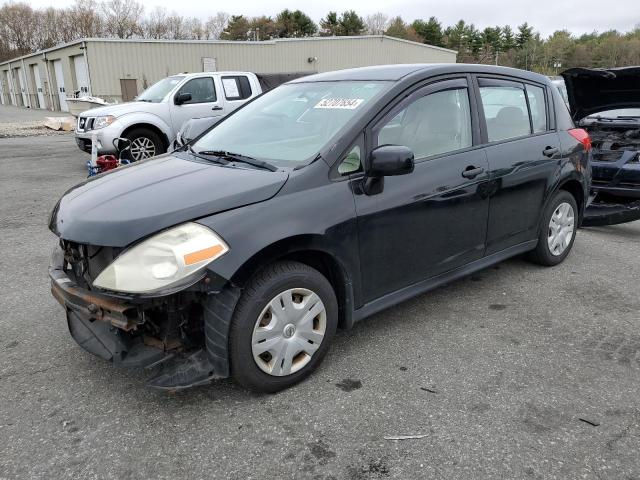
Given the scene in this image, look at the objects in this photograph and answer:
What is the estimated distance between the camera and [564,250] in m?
4.74

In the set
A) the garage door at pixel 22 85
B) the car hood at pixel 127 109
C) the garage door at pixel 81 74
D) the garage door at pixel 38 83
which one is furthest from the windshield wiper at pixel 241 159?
the garage door at pixel 22 85

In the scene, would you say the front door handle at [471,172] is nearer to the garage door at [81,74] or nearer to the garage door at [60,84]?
the garage door at [81,74]

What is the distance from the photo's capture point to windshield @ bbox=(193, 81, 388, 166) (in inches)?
122

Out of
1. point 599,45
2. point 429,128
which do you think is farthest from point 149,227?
point 599,45

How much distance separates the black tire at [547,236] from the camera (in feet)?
14.3

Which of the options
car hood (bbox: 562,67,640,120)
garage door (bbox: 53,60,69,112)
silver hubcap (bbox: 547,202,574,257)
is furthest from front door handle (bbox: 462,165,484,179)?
garage door (bbox: 53,60,69,112)

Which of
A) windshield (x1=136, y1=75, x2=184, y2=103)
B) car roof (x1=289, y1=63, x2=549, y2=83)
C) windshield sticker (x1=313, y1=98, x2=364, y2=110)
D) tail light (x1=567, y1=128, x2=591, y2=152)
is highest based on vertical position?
car roof (x1=289, y1=63, x2=549, y2=83)

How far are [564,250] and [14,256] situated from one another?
512 cm

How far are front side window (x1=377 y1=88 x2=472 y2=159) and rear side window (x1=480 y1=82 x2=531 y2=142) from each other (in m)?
0.24

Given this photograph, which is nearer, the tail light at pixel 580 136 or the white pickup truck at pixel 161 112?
the tail light at pixel 580 136

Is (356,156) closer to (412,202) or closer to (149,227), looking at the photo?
(412,202)

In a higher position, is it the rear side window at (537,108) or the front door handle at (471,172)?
the rear side window at (537,108)

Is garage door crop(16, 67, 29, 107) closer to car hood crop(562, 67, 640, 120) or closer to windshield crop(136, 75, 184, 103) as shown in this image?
windshield crop(136, 75, 184, 103)

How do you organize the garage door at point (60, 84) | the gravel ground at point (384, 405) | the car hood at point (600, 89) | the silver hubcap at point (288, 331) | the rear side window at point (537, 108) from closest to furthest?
the gravel ground at point (384, 405)
the silver hubcap at point (288, 331)
the rear side window at point (537, 108)
the car hood at point (600, 89)
the garage door at point (60, 84)
